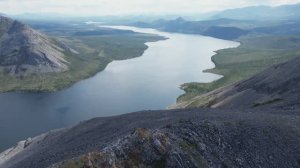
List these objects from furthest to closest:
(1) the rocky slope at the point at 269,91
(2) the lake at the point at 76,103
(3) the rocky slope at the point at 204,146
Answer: (2) the lake at the point at 76,103
(1) the rocky slope at the point at 269,91
(3) the rocky slope at the point at 204,146

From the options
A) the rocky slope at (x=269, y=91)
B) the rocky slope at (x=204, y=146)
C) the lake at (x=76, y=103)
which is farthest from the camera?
the lake at (x=76, y=103)

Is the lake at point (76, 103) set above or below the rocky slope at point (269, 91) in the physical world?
below

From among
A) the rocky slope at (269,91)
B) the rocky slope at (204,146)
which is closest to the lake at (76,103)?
the rocky slope at (269,91)

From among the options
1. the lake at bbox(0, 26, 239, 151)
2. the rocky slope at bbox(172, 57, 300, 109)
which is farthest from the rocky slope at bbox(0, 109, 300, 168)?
the lake at bbox(0, 26, 239, 151)

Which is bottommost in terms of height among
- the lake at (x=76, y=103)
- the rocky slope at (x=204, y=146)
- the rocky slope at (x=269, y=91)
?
the lake at (x=76, y=103)

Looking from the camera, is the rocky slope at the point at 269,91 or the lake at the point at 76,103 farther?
the lake at the point at 76,103

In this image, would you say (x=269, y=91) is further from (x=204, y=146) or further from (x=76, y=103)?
(x=76, y=103)

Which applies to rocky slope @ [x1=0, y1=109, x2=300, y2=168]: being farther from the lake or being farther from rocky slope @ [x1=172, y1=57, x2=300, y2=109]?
the lake

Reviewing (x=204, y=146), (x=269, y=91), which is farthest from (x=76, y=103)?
(x=204, y=146)

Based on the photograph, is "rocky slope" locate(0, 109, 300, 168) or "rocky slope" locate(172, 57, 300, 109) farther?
"rocky slope" locate(172, 57, 300, 109)

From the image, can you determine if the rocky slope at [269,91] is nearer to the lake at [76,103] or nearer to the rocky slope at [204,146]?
the rocky slope at [204,146]
